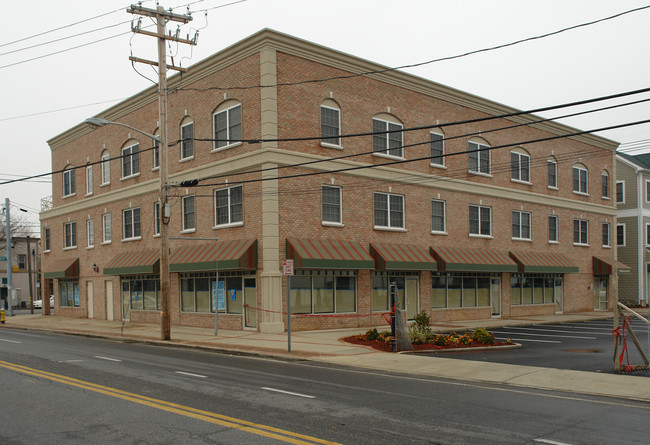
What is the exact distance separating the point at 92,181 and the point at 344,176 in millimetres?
18733

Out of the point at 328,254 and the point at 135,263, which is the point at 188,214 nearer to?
the point at 135,263

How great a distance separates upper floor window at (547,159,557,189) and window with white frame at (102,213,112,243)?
27081 mm

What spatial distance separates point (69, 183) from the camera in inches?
1572

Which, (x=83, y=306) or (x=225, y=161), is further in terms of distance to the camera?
(x=83, y=306)

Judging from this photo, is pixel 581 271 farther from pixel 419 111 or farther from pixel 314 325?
pixel 314 325

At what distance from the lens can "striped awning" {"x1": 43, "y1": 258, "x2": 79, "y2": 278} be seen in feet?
125

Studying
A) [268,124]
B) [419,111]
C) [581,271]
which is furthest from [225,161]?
[581,271]

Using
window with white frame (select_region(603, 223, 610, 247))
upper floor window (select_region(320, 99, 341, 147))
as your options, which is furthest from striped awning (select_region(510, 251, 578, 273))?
upper floor window (select_region(320, 99, 341, 147))

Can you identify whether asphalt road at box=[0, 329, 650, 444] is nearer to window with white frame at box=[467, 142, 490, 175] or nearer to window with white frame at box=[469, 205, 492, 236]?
window with white frame at box=[469, 205, 492, 236]

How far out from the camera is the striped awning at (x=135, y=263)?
29.4 m

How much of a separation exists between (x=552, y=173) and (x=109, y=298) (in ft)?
92.8

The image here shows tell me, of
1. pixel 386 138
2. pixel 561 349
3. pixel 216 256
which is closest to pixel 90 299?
pixel 216 256

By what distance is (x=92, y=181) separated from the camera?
122 ft

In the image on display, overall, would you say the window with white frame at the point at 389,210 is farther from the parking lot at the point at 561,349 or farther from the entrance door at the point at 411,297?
the parking lot at the point at 561,349
